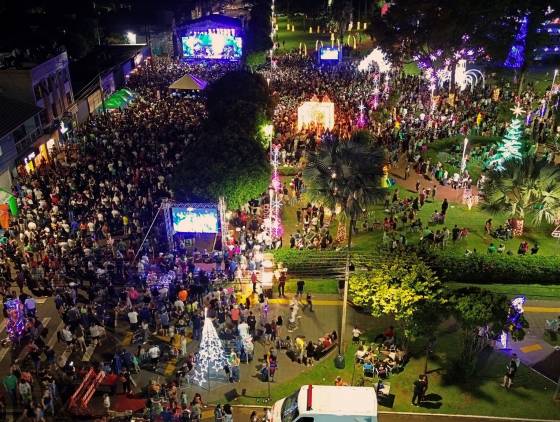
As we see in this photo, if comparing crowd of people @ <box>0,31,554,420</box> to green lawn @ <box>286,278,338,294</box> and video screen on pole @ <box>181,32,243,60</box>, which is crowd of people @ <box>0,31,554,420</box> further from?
video screen on pole @ <box>181,32,243,60</box>

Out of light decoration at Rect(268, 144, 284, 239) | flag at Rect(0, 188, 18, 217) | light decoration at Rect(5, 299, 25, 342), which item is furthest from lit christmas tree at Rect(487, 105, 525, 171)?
flag at Rect(0, 188, 18, 217)

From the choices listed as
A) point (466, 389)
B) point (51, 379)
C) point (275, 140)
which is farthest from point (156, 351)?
point (275, 140)

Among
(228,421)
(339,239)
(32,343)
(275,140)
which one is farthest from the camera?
(275,140)

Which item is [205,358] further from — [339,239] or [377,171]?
[339,239]

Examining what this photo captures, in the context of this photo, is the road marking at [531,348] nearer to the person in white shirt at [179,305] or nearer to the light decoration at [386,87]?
the person in white shirt at [179,305]

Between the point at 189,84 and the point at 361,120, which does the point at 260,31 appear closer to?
the point at 189,84
